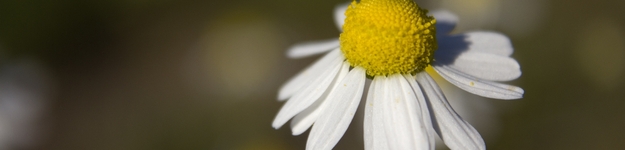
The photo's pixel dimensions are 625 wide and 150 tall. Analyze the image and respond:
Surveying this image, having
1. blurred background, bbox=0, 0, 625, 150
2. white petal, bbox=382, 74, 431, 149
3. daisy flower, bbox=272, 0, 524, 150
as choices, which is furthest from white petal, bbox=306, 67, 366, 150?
blurred background, bbox=0, 0, 625, 150

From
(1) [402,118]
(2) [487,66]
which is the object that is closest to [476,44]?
(2) [487,66]

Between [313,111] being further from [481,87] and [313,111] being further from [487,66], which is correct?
[487,66]

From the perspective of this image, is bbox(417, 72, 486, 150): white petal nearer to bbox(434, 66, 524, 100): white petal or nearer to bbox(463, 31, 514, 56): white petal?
bbox(434, 66, 524, 100): white petal

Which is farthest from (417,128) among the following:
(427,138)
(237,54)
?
(237,54)

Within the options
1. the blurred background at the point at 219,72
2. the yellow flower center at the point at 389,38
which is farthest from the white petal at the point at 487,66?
the blurred background at the point at 219,72

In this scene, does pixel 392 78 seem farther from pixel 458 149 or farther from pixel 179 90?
pixel 179 90
